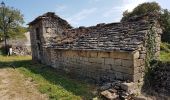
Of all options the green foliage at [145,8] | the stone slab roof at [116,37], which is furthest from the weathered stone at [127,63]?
the green foliage at [145,8]

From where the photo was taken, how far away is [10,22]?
3669 cm

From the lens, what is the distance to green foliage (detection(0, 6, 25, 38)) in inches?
1373

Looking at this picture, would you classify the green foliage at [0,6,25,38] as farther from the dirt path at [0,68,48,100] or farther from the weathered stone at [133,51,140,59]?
the weathered stone at [133,51,140,59]

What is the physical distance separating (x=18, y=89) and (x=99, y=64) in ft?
14.1

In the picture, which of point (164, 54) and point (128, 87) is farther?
point (164, 54)

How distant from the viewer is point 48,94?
881 cm

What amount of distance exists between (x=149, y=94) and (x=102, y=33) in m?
4.69

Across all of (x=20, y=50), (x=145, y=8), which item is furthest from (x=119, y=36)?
(x=20, y=50)

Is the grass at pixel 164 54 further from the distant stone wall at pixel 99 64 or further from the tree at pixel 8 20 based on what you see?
the tree at pixel 8 20

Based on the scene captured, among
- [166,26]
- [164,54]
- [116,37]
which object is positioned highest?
[166,26]

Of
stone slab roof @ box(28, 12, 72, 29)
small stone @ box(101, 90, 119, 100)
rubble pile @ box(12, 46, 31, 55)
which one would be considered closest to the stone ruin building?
small stone @ box(101, 90, 119, 100)

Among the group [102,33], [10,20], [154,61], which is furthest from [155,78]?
[10,20]

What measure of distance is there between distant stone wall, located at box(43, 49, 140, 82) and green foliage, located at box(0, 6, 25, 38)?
24103 millimetres

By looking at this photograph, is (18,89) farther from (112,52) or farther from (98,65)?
(112,52)
